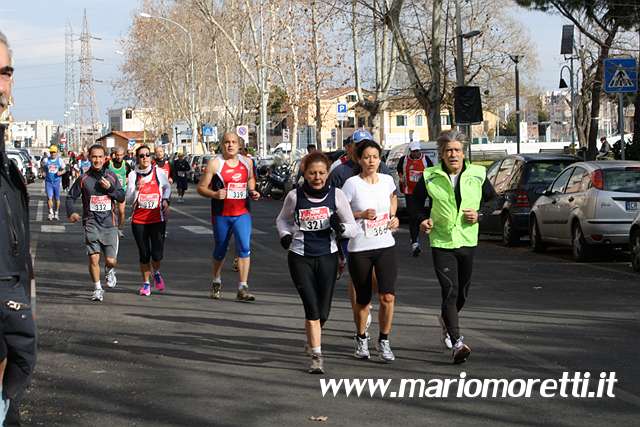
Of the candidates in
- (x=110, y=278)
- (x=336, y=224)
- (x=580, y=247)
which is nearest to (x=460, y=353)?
(x=336, y=224)

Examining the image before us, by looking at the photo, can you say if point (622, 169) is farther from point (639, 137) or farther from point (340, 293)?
point (639, 137)

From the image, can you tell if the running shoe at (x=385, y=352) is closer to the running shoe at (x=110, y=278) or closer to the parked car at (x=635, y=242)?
the running shoe at (x=110, y=278)

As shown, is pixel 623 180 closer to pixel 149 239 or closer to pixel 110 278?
pixel 149 239

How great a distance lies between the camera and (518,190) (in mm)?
20922

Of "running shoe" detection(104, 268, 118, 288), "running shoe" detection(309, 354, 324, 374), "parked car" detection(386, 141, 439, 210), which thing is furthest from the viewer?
"parked car" detection(386, 141, 439, 210)

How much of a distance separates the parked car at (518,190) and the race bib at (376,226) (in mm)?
11212

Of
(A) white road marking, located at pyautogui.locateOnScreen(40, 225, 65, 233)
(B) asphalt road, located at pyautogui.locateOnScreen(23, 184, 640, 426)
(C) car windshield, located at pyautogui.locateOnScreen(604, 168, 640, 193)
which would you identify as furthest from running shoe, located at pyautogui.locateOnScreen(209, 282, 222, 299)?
(A) white road marking, located at pyautogui.locateOnScreen(40, 225, 65, 233)

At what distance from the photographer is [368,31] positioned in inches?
1825

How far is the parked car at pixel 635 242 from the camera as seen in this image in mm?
15674

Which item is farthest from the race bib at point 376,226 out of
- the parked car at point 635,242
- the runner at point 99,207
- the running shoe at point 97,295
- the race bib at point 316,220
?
the parked car at point 635,242

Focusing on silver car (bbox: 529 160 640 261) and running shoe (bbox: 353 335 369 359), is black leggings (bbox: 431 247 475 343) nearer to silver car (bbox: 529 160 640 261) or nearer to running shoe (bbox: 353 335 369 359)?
running shoe (bbox: 353 335 369 359)

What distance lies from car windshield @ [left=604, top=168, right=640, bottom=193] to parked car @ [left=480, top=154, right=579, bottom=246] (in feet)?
10.8

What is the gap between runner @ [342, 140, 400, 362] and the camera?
9.64m

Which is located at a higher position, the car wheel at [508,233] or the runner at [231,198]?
the runner at [231,198]
